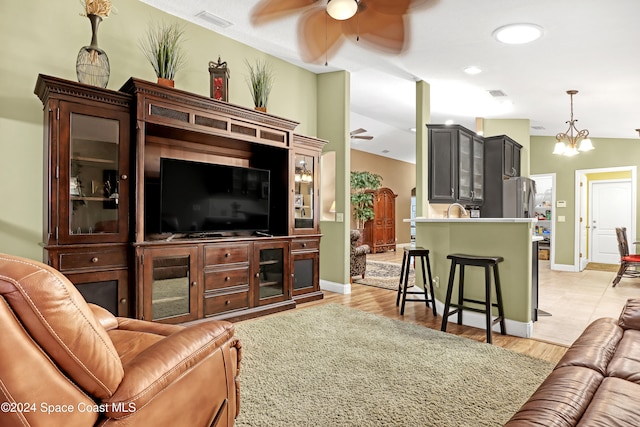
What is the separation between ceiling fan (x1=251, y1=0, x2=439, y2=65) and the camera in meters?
3.16

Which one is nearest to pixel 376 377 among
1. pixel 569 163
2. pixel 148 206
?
pixel 148 206

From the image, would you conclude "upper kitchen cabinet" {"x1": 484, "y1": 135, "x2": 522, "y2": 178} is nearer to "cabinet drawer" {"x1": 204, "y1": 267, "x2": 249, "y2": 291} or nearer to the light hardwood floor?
the light hardwood floor

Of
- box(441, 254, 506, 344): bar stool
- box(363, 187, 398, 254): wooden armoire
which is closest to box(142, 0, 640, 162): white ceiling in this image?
box(441, 254, 506, 344): bar stool

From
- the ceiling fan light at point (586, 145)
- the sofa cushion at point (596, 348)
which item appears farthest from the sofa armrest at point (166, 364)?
the ceiling fan light at point (586, 145)

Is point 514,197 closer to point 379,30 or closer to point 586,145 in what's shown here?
point 586,145

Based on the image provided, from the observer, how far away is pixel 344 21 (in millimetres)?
3611

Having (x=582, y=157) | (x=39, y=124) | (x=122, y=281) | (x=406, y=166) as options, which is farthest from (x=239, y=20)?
(x=406, y=166)

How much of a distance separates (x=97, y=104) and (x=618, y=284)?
750 centimetres

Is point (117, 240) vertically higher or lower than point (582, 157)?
lower

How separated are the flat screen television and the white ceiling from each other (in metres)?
1.55

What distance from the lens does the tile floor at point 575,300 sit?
11.3 feet

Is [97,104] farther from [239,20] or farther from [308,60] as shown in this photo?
[308,60]

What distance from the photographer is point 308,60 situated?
484 cm

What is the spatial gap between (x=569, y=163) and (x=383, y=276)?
15.9ft
